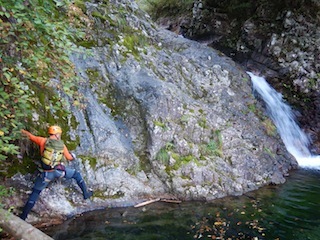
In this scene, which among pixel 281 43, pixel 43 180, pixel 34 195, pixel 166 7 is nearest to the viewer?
pixel 34 195

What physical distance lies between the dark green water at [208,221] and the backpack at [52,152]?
1358 millimetres

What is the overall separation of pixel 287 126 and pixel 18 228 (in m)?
11.8

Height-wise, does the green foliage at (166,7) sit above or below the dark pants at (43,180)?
above

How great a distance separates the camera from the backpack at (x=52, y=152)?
19.8 ft

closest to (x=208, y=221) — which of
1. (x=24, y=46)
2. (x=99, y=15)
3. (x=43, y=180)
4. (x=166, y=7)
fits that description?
(x=43, y=180)

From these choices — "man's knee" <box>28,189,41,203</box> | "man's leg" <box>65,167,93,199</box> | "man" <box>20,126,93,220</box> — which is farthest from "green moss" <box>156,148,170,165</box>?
"man's knee" <box>28,189,41,203</box>

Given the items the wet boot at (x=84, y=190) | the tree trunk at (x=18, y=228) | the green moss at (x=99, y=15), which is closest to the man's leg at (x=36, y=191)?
the wet boot at (x=84, y=190)

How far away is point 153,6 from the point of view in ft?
83.0

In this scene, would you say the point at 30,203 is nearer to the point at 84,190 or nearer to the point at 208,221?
the point at 84,190

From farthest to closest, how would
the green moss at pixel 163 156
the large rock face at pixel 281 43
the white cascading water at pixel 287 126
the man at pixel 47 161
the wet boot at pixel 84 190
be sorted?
the large rock face at pixel 281 43
the white cascading water at pixel 287 126
the green moss at pixel 163 156
the wet boot at pixel 84 190
the man at pixel 47 161

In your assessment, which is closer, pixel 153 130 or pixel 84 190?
pixel 84 190

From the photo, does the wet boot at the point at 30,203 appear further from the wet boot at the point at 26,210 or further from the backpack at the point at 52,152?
the backpack at the point at 52,152

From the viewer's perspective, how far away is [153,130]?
876cm

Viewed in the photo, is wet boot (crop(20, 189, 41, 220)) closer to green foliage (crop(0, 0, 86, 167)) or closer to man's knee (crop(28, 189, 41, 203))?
man's knee (crop(28, 189, 41, 203))
